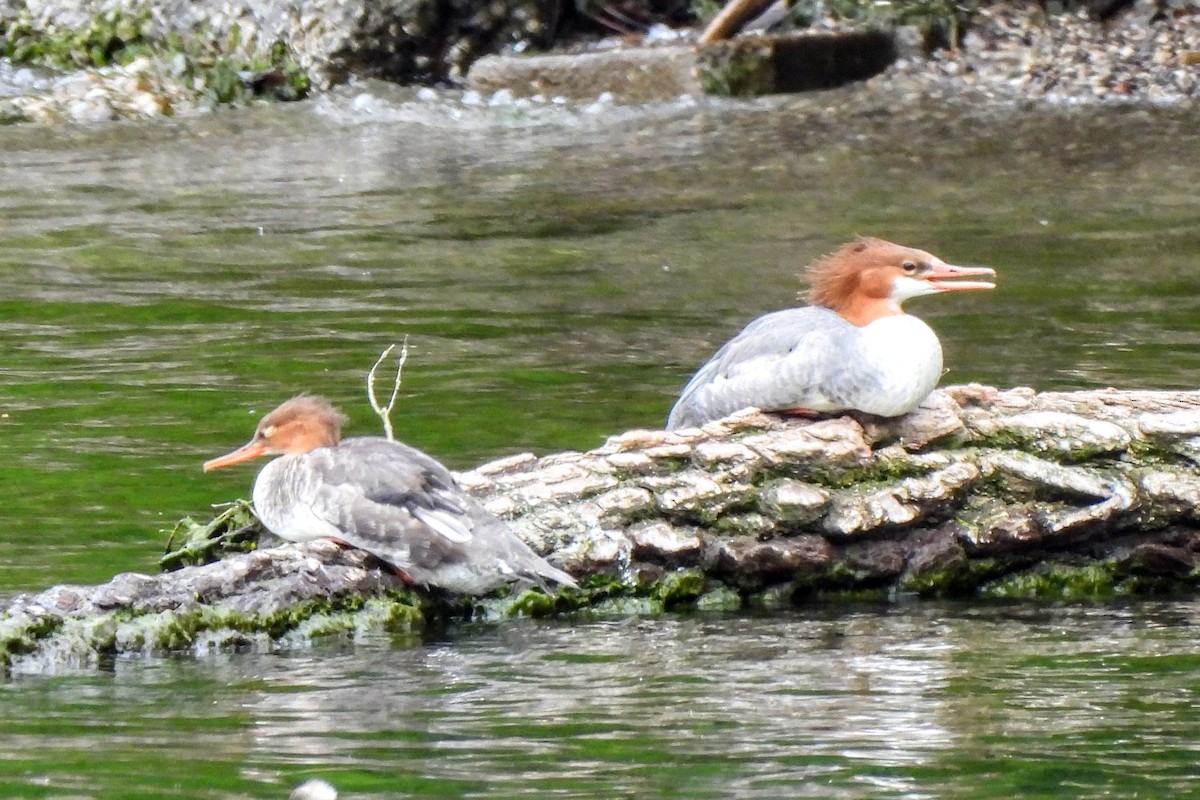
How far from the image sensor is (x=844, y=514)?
20.2ft

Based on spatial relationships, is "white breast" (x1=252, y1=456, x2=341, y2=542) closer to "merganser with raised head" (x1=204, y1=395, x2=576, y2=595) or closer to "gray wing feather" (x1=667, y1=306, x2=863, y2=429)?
"merganser with raised head" (x1=204, y1=395, x2=576, y2=595)

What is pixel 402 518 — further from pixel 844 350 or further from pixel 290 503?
pixel 844 350

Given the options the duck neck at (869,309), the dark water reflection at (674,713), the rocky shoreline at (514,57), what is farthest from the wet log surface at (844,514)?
the rocky shoreline at (514,57)

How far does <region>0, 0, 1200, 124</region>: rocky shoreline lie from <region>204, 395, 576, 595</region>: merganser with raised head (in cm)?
1149

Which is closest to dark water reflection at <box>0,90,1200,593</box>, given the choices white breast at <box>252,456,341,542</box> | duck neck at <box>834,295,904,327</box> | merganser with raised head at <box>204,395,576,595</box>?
white breast at <box>252,456,341,542</box>

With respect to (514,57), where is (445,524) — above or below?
below

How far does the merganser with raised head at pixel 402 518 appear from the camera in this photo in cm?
572

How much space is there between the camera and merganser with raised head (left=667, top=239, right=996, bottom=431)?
6387 millimetres

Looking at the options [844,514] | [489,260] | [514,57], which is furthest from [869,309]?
[514,57]

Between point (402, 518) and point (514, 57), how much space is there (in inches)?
490

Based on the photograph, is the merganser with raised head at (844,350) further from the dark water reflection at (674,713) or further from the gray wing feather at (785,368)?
the dark water reflection at (674,713)

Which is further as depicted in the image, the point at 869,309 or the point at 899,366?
the point at 869,309

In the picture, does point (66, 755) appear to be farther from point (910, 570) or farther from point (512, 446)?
point (512, 446)

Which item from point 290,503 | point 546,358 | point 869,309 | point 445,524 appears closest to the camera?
point 445,524
